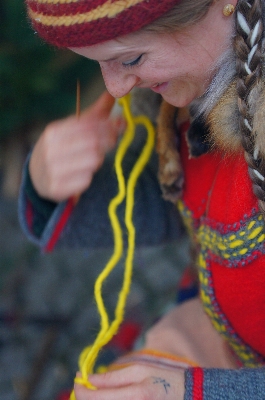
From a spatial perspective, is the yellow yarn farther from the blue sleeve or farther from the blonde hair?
the blonde hair

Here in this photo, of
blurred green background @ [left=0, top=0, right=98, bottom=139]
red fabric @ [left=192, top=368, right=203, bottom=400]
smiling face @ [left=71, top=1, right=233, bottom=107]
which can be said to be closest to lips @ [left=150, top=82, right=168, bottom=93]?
smiling face @ [left=71, top=1, right=233, bottom=107]

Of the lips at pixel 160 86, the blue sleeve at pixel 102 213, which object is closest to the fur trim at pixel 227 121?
the lips at pixel 160 86

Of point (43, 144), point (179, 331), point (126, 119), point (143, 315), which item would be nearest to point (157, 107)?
point (126, 119)

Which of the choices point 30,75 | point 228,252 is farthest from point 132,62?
point 30,75

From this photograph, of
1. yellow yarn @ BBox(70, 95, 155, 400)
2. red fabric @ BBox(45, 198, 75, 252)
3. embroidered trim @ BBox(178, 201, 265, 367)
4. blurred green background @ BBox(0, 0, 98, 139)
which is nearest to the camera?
embroidered trim @ BBox(178, 201, 265, 367)

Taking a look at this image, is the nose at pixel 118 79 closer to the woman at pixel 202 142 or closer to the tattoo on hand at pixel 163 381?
the woman at pixel 202 142

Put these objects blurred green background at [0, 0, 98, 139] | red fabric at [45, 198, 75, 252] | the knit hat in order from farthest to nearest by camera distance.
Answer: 1. blurred green background at [0, 0, 98, 139]
2. red fabric at [45, 198, 75, 252]
3. the knit hat

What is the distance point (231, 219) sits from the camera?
0.84 meters

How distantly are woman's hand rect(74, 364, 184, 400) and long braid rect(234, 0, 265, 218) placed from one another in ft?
1.14

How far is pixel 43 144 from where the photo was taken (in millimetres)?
1013

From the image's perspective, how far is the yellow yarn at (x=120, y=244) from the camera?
95cm

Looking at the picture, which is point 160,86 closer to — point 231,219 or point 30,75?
point 231,219

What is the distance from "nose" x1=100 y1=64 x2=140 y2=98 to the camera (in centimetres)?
84

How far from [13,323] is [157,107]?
0.97 metres
